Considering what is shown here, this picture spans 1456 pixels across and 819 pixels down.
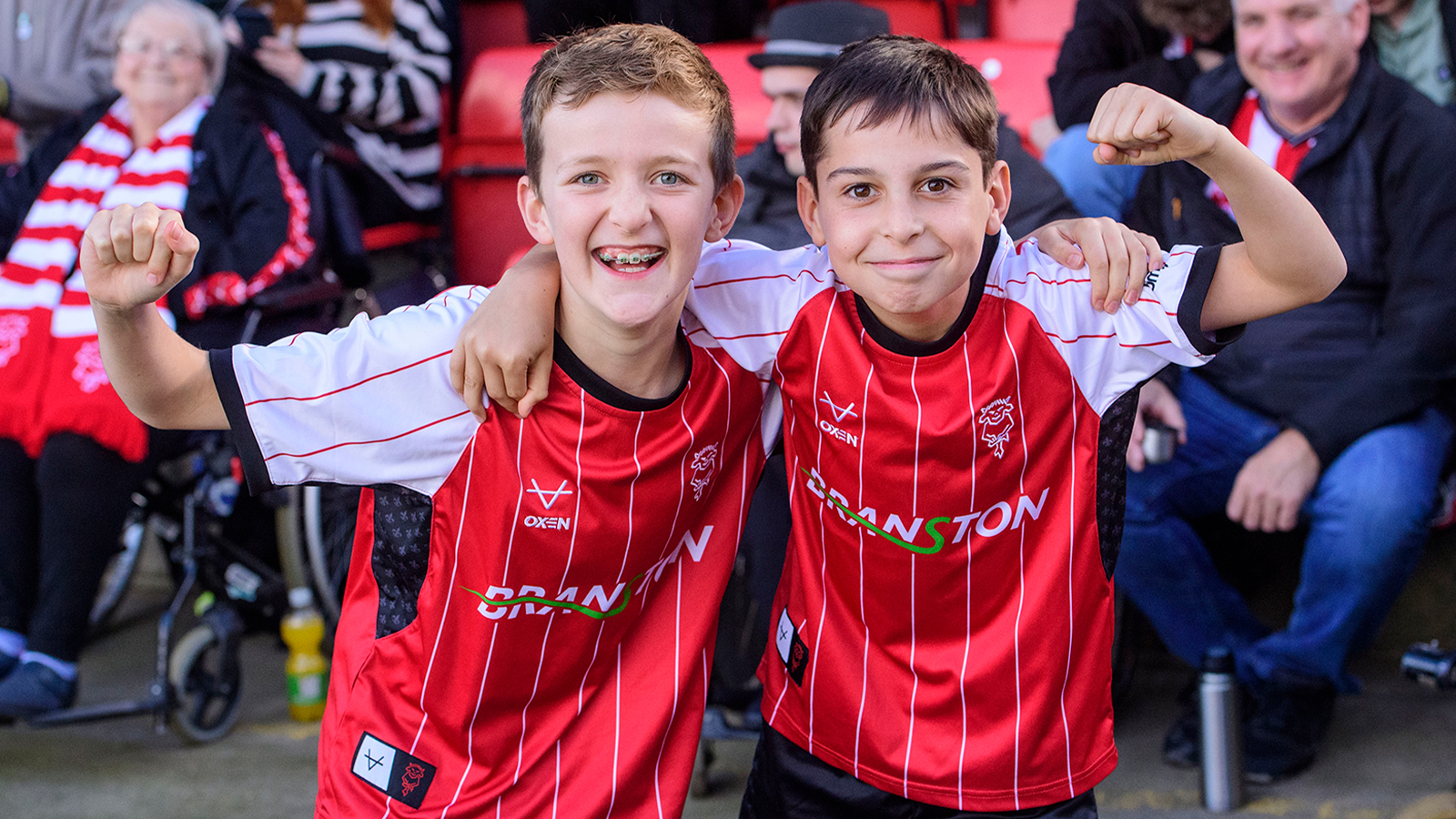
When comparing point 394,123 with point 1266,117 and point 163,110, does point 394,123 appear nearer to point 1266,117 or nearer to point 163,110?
point 163,110

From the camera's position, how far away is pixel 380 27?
3600 mm

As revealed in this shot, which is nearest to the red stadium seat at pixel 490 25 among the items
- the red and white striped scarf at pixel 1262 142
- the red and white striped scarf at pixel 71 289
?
the red and white striped scarf at pixel 71 289

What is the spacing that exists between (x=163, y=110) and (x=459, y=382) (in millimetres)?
2130

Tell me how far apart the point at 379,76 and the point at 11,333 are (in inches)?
48.9

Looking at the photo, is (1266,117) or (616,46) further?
(1266,117)

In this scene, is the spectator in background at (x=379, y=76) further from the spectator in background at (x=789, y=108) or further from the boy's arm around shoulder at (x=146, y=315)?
the boy's arm around shoulder at (x=146, y=315)

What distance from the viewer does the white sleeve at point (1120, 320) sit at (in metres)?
1.39

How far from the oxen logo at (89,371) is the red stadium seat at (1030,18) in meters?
2.81

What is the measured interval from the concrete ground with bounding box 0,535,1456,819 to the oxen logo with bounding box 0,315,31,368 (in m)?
0.83

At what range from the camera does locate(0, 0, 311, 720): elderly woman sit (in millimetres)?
2641

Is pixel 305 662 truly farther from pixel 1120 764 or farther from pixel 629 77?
pixel 629 77

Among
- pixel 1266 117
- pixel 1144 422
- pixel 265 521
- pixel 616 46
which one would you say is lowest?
pixel 265 521

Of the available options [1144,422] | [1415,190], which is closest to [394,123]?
[1144,422]

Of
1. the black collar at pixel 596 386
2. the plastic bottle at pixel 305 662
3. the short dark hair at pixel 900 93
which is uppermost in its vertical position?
the short dark hair at pixel 900 93
